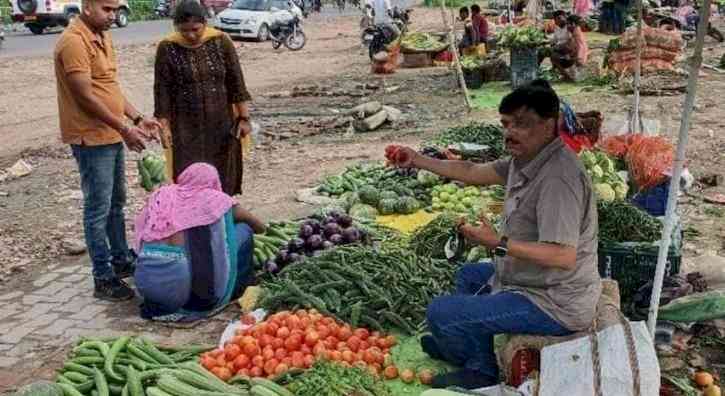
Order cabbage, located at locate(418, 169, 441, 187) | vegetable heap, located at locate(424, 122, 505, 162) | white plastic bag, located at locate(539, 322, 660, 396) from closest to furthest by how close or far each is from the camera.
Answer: white plastic bag, located at locate(539, 322, 660, 396), cabbage, located at locate(418, 169, 441, 187), vegetable heap, located at locate(424, 122, 505, 162)

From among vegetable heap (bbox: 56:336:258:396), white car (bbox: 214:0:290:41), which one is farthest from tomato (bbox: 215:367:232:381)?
white car (bbox: 214:0:290:41)

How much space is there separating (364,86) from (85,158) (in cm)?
1143

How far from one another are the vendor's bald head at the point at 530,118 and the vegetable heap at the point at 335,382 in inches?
53.9

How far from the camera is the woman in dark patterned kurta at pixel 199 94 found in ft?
19.6

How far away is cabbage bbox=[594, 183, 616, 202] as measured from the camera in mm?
6203

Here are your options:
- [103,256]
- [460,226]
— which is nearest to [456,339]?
[460,226]

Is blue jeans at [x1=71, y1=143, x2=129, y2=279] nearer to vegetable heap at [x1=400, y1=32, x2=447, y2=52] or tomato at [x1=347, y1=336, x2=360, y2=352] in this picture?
tomato at [x1=347, y1=336, x2=360, y2=352]

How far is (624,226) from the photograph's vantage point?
203 inches

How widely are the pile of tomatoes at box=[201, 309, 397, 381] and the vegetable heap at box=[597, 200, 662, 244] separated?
5.49 feet

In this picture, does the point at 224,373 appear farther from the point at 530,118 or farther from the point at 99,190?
the point at 530,118

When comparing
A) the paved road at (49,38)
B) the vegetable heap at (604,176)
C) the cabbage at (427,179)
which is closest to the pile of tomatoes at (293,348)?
the vegetable heap at (604,176)

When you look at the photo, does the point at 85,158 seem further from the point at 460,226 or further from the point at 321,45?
the point at 321,45

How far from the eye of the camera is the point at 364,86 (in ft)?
54.0

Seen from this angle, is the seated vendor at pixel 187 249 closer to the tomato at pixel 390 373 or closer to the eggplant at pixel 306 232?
the eggplant at pixel 306 232
